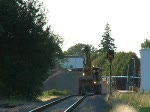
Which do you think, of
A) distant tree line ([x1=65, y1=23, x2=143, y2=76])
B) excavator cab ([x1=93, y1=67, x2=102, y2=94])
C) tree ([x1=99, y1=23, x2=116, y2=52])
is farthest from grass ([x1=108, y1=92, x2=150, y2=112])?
tree ([x1=99, y1=23, x2=116, y2=52])

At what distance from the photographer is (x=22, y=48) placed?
41.5 meters

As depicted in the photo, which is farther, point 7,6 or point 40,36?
point 40,36

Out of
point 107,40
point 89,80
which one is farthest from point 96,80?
point 107,40

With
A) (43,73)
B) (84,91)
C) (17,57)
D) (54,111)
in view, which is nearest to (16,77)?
(17,57)

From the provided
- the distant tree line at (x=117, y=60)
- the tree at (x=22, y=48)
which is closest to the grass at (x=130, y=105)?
the tree at (x=22, y=48)

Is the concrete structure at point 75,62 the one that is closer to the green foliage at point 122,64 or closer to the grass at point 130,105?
the green foliage at point 122,64

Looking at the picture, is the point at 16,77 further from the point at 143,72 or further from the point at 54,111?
the point at 143,72

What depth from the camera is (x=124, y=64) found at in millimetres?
149500

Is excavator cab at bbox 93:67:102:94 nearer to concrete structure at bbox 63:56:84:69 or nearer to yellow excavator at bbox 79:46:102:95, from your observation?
yellow excavator at bbox 79:46:102:95

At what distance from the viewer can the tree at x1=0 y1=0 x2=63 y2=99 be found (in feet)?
133

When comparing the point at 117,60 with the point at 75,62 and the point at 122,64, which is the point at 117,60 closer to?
the point at 122,64

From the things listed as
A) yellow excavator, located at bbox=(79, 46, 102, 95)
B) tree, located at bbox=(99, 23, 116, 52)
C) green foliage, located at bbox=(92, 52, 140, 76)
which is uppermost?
tree, located at bbox=(99, 23, 116, 52)

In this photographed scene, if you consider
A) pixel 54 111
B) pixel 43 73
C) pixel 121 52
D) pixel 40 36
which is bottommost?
pixel 54 111

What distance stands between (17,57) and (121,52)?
117m
